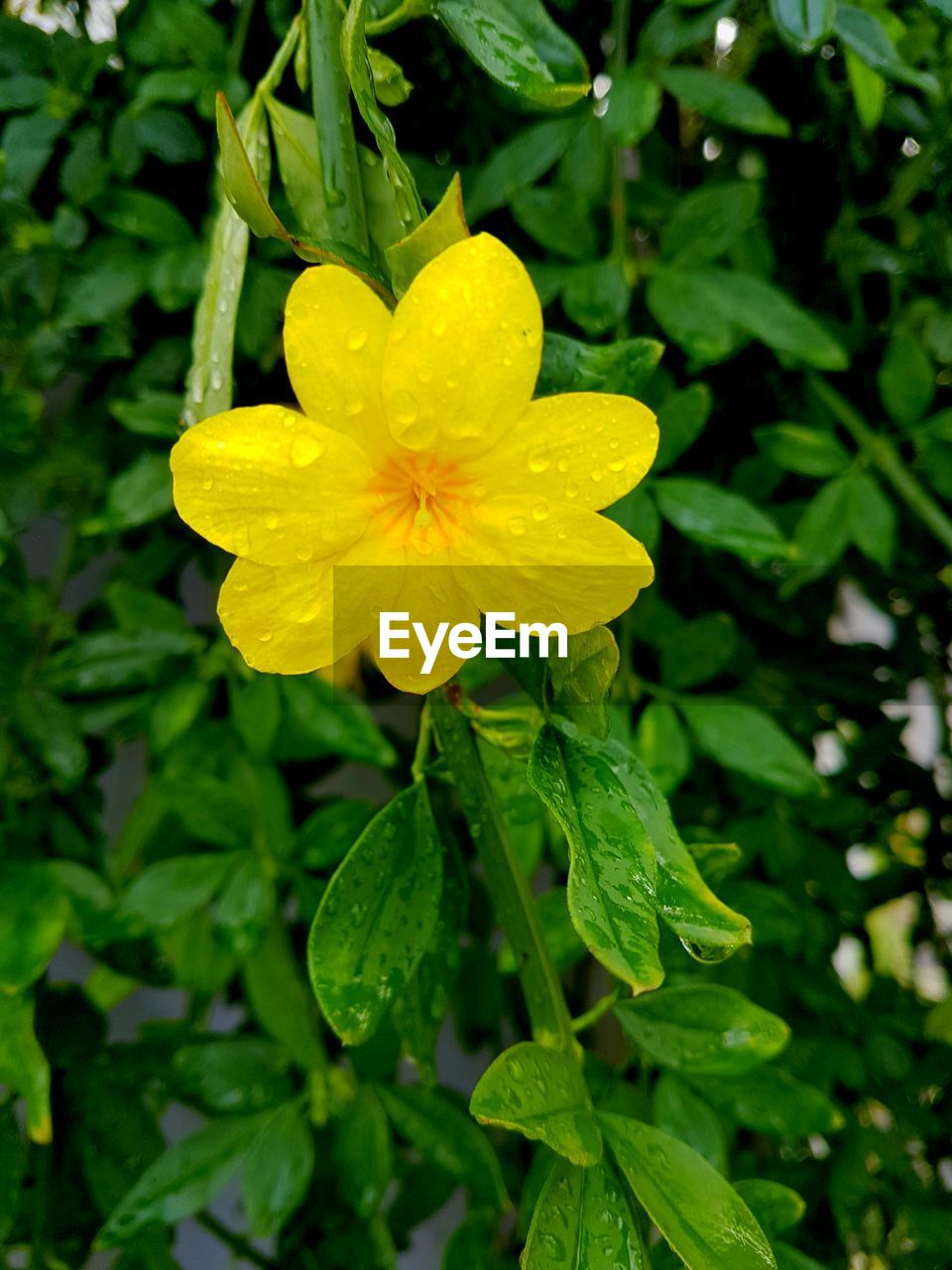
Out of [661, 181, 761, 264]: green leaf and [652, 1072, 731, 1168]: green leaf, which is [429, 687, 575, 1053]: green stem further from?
[661, 181, 761, 264]: green leaf

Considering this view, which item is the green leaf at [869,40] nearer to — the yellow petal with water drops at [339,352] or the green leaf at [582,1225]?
the yellow petal with water drops at [339,352]

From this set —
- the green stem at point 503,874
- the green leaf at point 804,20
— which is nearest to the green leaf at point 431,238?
the green stem at point 503,874

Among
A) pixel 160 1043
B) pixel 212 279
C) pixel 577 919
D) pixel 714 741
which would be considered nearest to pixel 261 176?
pixel 212 279

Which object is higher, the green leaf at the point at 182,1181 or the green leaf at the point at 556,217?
the green leaf at the point at 556,217

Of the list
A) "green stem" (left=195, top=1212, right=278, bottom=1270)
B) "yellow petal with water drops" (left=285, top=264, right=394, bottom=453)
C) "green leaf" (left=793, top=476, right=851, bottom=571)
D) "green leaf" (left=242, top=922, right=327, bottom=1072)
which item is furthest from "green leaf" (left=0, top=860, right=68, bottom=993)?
"green leaf" (left=793, top=476, right=851, bottom=571)

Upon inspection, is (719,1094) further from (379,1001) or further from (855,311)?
(855,311)

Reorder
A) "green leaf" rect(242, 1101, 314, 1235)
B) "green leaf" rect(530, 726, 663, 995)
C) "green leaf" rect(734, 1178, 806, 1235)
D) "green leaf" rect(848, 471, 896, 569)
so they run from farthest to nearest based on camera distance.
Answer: "green leaf" rect(848, 471, 896, 569) → "green leaf" rect(242, 1101, 314, 1235) → "green leaf" rect(734, 1178, 806, 1235) → "green leaf" rect(530, 726, 663, 995)
